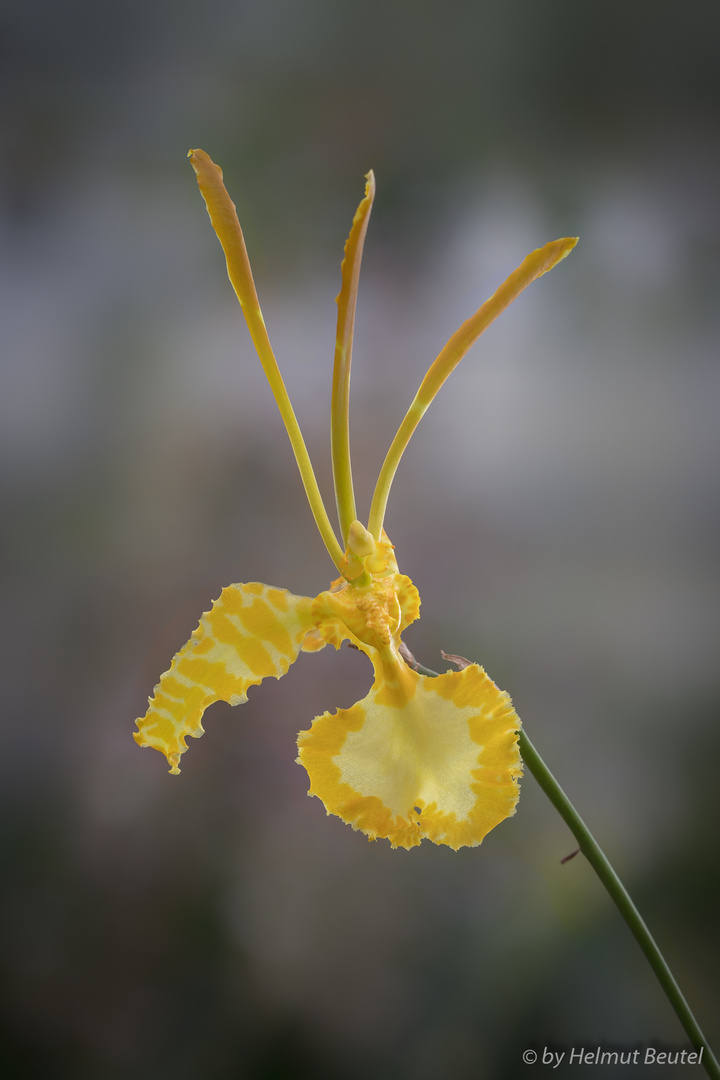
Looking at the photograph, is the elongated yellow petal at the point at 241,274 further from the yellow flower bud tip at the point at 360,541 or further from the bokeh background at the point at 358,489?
A: the bokeh background at the point at 358,489

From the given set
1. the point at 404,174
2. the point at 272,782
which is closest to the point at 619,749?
the point at 272,782

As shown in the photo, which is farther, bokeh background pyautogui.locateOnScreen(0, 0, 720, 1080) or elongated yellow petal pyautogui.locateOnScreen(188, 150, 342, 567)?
bokeh background pyautogui.locateOnScreen(0, 0, 720, 1080)

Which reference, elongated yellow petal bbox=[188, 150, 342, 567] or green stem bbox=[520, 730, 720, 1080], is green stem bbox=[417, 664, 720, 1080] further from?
elongated yellow petal bbox=[188, 150, 342, 567]

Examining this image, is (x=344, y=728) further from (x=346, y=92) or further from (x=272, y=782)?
(x=346, y=92)

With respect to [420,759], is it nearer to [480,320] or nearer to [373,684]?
A: [373,684]

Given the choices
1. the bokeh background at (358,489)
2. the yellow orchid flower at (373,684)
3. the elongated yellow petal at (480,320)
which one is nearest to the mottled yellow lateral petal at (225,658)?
the yellow orchid flower at (373,684)

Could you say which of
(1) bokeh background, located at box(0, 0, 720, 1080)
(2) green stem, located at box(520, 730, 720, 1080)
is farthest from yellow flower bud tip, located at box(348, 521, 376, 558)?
(1) bokeh background, located at box(0, 0, 720, 1080)

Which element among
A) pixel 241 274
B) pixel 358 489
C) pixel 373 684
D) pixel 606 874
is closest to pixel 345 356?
pixel 241 274
